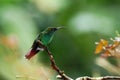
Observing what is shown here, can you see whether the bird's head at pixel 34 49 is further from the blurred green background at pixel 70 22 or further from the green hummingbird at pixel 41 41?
the blurred green background at pixel 70 22

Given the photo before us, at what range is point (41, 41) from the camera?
65cm

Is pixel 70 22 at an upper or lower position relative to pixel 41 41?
lower

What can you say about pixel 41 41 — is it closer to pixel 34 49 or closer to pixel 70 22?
pixel 34 49

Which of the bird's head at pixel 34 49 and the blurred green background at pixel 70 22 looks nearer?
the bird's head at pixel 34 49

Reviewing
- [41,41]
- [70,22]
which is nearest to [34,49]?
[41,41]

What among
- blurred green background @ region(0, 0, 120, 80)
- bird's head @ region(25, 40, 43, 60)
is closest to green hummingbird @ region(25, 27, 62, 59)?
bird's head @ region(25, 40, 43, 60)

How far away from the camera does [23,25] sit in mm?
3197

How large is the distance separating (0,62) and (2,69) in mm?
40

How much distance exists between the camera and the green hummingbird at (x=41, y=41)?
632 mm

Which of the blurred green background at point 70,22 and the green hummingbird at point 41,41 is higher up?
the green hummingbird at point 41,41

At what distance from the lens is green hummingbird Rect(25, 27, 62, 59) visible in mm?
632

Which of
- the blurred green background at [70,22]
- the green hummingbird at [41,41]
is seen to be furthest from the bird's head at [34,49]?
the blurred green background at [70,22]

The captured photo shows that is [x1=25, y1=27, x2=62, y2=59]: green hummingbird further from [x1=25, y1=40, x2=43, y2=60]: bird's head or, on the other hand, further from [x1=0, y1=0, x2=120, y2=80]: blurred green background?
[x1=0, y1=0, x2=120, y2=80]: blurred green background

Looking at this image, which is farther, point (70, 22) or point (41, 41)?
point (70, 22)
